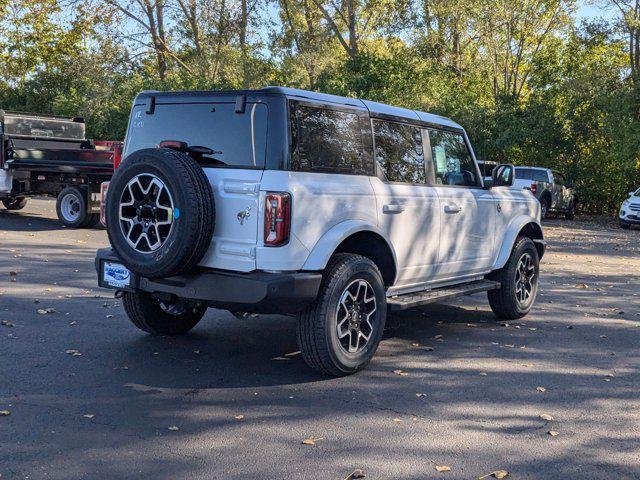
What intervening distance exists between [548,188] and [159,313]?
67.6 ft

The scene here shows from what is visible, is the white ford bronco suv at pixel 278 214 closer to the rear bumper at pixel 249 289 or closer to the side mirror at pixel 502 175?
the rear bumper at pixel 249 289

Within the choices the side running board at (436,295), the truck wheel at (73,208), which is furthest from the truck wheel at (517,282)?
the truck wheel at (73,208)

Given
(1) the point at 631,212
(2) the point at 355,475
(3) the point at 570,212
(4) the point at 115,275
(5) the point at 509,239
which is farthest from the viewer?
(3) the point at 570,212

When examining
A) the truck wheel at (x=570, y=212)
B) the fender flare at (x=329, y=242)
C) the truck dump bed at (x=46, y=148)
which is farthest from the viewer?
the truck wheel at (x=570, y=212)

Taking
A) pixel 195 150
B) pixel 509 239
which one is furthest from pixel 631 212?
pixel 195 150

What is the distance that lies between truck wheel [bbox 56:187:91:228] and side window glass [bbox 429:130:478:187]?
9.95 meters

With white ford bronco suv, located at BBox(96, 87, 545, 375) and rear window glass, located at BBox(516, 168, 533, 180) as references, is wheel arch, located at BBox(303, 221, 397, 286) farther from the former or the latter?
rear window glass, located at BBox(516, 168, 533, 180)

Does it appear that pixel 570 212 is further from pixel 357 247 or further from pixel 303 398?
pixel 303 398

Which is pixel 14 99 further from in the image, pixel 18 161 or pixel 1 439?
pixel 1 439

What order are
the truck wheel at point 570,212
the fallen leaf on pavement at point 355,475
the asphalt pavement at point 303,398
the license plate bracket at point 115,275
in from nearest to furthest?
1. the fallen leaf on pavement at point 355,475
2. the asphalt pavement at point 303,398
3. the license plate bracket at point 115,275
4. the truck wheel at point 570,212

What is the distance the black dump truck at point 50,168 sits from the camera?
15125 mm

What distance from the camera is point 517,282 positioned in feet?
25.7

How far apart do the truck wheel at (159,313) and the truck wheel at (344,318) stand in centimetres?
136

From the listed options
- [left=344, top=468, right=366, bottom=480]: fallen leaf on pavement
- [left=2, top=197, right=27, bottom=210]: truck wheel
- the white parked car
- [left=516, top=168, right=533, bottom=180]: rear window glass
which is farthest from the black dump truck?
the white parked car
